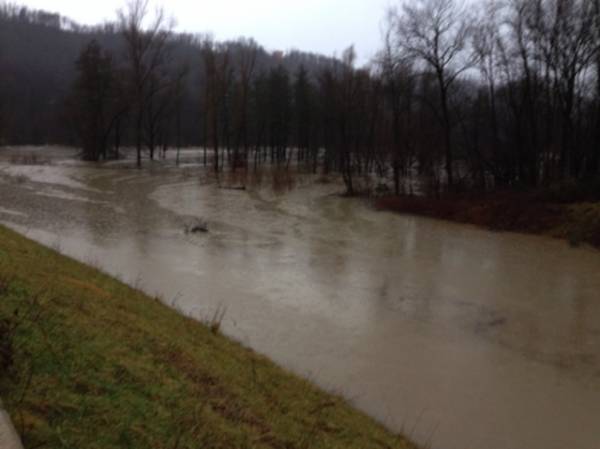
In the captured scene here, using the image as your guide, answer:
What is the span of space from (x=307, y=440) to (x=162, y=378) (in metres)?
1.14

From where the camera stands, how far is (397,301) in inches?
423

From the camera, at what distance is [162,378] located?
13.7ft

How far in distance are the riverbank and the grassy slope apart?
1524 centimetres

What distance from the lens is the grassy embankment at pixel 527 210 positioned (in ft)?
61.8

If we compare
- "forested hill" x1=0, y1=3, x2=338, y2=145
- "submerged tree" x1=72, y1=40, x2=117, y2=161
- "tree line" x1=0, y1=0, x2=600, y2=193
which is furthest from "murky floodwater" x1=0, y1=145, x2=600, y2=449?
"forested hill" x1=0, y1=3, x2=338, y2=145

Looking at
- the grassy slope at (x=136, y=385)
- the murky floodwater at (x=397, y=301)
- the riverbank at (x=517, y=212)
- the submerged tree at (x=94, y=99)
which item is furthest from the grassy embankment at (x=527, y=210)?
the submerged tree at (x=94, y=99)

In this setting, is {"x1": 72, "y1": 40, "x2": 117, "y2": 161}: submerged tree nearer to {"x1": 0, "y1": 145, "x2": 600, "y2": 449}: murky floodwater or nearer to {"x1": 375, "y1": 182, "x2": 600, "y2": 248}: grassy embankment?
{"x1": 0, "y1": 145, "x2": 600, "y2": 449}: murky floodwater

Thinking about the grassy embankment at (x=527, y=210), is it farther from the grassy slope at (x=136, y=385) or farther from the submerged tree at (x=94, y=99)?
the submerged tree at (x=94, y=99)

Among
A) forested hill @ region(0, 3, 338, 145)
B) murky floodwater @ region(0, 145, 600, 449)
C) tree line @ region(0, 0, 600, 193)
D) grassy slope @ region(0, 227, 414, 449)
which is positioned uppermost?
forested hill @ region(0, 3, 338, 145)

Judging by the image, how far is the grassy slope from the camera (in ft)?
9.81

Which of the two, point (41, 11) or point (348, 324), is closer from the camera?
point (348, 324)

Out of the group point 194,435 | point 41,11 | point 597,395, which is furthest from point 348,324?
point 41,11

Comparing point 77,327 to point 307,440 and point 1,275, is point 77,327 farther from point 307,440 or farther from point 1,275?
point 307,440

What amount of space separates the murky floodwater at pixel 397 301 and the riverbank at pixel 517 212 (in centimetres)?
96
